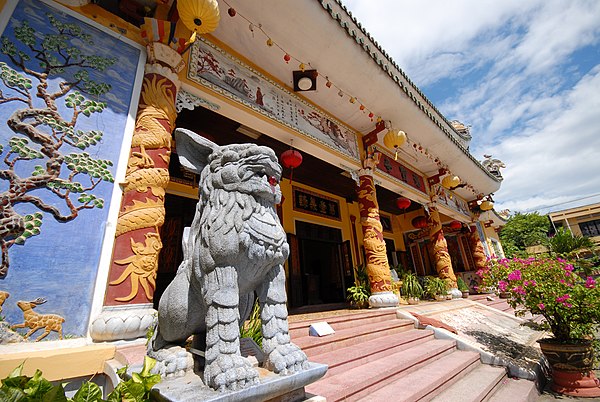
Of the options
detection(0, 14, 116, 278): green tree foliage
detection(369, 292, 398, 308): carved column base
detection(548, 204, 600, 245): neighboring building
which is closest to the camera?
detection(0, 14, 116, 278): green tree foliage

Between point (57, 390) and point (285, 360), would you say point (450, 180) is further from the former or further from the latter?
point (57, 390)

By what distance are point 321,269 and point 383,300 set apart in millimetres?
4517

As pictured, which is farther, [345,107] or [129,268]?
[345,107]

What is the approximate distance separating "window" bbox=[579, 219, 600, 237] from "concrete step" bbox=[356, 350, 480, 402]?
32.7 m

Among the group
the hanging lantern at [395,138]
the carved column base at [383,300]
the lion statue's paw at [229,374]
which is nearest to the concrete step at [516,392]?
the carved column base at [383,300]

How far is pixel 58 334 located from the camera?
204 cm

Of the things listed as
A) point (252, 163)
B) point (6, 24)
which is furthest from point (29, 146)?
point (252, 163)

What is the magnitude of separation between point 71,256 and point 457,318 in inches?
253

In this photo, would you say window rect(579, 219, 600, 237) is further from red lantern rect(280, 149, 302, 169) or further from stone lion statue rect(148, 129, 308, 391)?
stone lion statue rect(148, 129, 308, 391)

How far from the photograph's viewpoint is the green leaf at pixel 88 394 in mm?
973

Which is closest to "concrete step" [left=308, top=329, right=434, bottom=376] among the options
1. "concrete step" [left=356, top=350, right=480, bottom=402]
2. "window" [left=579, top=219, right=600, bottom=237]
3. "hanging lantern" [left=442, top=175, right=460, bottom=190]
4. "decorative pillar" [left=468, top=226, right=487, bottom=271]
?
"concrete step" [left=356, top=350, right=480, bottom=402]

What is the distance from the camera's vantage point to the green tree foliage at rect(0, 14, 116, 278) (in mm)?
2098

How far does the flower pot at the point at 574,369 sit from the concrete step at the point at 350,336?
71.6 inches

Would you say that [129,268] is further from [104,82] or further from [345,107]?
[345,107]
